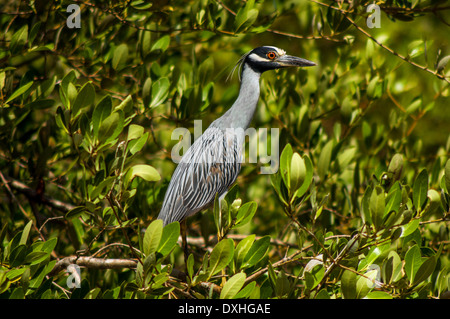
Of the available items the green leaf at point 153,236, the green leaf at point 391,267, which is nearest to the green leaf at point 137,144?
the green leaf at point 153,236

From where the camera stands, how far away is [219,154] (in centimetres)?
257

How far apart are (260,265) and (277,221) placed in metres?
1.31

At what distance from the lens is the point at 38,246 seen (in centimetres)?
186

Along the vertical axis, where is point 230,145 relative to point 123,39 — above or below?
below

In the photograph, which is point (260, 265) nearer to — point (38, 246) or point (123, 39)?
point (38, 246)

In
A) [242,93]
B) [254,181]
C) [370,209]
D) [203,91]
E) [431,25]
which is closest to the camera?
Answer: [370,209]

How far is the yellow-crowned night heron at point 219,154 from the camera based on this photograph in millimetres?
2463

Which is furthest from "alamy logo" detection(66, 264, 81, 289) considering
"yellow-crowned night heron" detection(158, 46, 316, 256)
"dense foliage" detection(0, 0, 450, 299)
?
"yellow-crowned night heron" detection(158, 46, 316, 256)

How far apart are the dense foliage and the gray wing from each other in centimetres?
18

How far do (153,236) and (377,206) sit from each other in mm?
798

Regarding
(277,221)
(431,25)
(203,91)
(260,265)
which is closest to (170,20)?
(203,91)

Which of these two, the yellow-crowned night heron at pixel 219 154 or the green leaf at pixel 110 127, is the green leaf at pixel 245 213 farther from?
the yellow-crowned night heron at pixel 219 154

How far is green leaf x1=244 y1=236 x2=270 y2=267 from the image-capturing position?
1930 millimetres

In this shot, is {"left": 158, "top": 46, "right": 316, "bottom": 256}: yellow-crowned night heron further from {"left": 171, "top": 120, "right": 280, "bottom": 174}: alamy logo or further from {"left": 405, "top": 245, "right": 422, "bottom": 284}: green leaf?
{"left": 405, "top": 245, "right": 422, "bottom": 284}: green leaf
